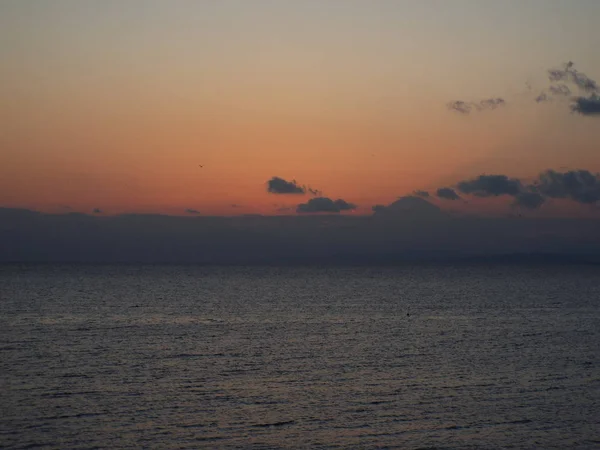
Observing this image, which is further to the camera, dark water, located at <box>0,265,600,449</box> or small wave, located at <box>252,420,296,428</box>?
small wave, located at <box>252,420,296,428</box>

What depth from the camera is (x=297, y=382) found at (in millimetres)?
66375

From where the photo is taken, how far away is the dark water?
49.8m

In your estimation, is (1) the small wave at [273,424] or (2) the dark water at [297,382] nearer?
(2) the dark water at [297,382]

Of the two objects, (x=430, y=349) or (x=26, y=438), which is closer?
(x=26, y=438)

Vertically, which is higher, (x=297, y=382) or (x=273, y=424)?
(x=297, y=382)

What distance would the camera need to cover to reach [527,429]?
169 ft

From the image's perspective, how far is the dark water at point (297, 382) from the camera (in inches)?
1962

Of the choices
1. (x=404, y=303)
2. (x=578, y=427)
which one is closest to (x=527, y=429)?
(x=578, y=427)

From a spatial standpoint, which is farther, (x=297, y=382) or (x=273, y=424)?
(x=297, y=382)

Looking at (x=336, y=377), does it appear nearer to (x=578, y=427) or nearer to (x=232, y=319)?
(x=578, y=427)

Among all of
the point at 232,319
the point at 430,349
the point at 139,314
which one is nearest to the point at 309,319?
the point at 232,319

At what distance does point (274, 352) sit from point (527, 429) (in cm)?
3806

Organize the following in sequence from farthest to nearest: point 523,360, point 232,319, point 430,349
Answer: point 232,319, point 430,349, point 523,360

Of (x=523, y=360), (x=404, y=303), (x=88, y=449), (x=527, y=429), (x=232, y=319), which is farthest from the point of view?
(x=404, y=303)
